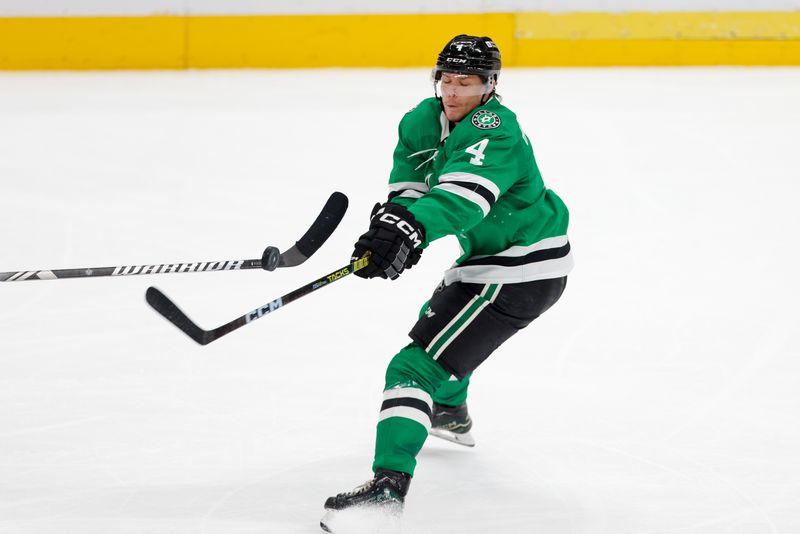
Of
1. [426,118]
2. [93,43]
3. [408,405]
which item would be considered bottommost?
[408,405]

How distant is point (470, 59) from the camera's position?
2.54 metres

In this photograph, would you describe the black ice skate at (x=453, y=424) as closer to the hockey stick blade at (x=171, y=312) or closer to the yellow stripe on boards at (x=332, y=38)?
the hockey stick blade at (x=171, y=312)

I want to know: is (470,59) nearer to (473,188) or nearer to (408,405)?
(473,188)

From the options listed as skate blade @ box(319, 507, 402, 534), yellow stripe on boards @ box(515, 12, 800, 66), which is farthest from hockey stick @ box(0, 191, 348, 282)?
yellow stripe on boards @ box(515, 12, 800, 66)

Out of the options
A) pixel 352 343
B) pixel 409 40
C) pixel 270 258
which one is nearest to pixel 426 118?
pixel 270 258

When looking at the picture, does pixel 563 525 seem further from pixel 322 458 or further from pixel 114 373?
pixel 114 373

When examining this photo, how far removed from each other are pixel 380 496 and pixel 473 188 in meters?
0.70

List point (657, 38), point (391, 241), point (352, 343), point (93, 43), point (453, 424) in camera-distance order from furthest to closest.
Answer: point (657, 38)
point (93, 43)
point (352, 343)
point (453, 424)
point (391, 241)

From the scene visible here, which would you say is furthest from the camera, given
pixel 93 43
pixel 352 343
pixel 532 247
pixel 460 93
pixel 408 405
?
pixel 93 43

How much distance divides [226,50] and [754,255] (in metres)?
5.18

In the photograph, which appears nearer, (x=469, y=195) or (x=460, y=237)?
(x=469, y=195)

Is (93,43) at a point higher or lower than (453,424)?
higher

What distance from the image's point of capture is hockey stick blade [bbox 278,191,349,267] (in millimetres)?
2807

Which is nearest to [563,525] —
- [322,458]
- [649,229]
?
[322,458]
